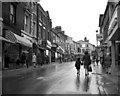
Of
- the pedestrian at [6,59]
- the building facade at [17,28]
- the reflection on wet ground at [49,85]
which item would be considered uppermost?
the building facade at [17,28]

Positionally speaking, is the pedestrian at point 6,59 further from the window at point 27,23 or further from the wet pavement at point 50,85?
the window at point 27,23

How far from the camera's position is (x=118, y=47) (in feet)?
93.1

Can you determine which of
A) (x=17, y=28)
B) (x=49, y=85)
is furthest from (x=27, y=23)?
(x=49, y=85)

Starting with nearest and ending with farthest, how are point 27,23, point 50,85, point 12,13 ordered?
point 50,85, point 12,13, point 27,23

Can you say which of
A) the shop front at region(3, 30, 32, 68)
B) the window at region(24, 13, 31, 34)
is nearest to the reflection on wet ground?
the shop front at region(3, 30, 32, 68)

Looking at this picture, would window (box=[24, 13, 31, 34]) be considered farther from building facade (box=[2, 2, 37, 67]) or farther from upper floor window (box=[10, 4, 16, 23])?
upper floor window (box=[10, 4, 16, 23])

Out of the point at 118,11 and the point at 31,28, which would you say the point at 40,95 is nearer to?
the point at 118,11

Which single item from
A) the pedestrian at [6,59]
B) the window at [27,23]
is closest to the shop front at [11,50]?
the pedestrian at [6,59]

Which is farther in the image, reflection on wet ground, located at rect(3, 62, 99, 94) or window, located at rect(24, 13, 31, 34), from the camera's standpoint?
window, located at rect(24, 13, 31, 34)

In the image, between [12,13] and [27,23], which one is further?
[27,23]

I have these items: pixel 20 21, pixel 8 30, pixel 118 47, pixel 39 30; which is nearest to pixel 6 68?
pixel 8 30

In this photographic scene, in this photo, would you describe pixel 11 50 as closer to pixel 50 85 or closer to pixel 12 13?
pixel 12 13

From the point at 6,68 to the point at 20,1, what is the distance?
31.7ft

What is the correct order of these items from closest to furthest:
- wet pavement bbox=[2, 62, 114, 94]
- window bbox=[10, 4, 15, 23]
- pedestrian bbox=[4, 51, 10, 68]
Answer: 1. wet pavement bbox=[2, 62, 114, 94]
2. pedestrian bbox=[4, 51, 10, 68]
3. window bbox=[10, 4, 15, 23]
